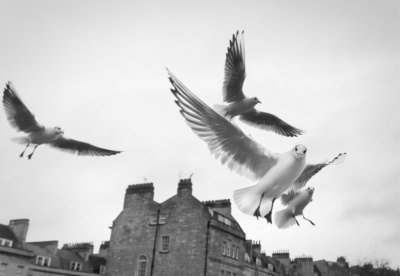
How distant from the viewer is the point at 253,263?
3191 centimetres

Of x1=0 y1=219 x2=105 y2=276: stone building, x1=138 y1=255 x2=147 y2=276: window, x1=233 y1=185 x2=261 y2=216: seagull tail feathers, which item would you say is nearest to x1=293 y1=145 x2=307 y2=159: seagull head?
x1=233 y1=185 x2=261 y2=216: seagull tail feathers

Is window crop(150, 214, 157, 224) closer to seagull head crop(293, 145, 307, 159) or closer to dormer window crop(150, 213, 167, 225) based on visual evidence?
dormer window crop(150, 213, 167, 225)

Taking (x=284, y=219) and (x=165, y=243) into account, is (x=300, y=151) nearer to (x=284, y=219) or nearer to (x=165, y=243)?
(x=284, y=219)

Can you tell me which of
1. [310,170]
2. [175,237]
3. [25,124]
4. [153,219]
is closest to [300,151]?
[310,170]

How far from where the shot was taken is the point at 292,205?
158 inches

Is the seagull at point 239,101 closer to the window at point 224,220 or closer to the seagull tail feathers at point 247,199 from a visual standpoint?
the seagull tail feathers at point 247,199

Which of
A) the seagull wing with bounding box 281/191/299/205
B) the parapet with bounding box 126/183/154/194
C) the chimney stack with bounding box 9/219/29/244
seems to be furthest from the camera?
the parapet with bounding box 126/183/154/194

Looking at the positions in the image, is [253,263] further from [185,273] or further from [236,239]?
[185,273]

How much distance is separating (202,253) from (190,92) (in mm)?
23328

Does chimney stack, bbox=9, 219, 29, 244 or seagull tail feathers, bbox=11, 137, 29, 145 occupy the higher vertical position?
chimney stack, bbox=9, 219, 29, 244

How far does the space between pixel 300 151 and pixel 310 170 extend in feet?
2.68

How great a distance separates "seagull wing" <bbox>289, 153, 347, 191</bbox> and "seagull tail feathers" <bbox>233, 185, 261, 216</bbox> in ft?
1.70

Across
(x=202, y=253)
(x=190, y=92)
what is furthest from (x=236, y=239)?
(x=190, y=92)

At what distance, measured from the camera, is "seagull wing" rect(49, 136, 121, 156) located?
6830 mm
